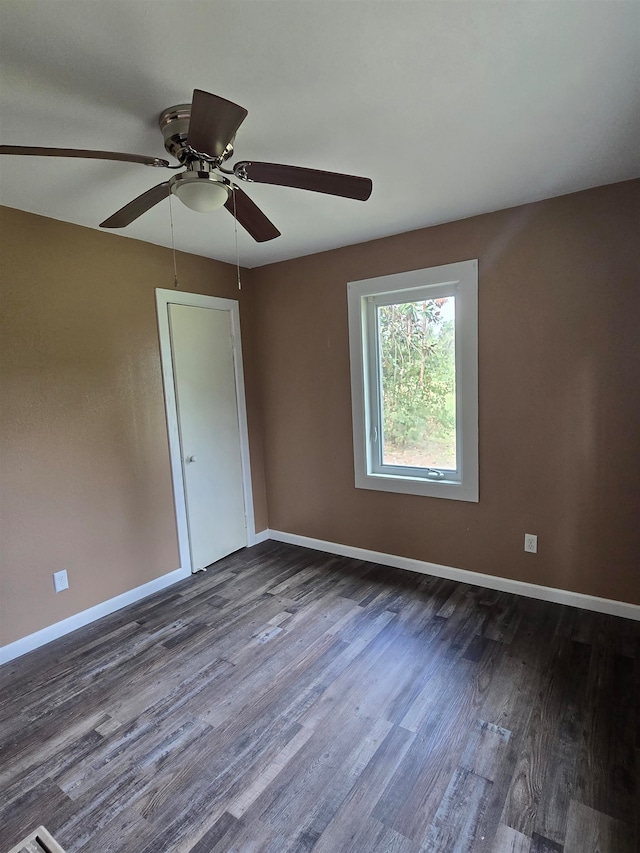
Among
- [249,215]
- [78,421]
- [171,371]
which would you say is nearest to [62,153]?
[249,215]

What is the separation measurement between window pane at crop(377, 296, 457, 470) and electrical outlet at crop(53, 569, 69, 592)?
2.26m

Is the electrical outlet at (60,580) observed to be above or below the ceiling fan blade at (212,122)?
below

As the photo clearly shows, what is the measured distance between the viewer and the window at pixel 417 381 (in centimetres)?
279

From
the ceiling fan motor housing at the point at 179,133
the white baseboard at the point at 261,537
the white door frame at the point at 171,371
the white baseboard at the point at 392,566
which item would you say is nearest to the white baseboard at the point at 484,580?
the white baseboard at the point at 392,566

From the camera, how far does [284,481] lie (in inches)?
150

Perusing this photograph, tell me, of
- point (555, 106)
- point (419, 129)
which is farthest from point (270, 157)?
point (555, 106)

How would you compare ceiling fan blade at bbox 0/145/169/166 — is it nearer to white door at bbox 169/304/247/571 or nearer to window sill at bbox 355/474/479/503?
white door at bbox 169/304/247/571

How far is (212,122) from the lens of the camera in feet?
3.95

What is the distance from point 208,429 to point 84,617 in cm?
150

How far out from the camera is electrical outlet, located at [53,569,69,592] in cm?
250

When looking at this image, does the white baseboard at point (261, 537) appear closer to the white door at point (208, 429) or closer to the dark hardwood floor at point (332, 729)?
the white door at point (208, 429)

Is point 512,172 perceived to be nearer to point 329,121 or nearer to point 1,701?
point 329,121

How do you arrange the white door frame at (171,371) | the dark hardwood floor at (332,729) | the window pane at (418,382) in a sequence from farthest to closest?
the white door frame at (171,371), the window pane at (418,382), the dark hardwood floor at (332,729)

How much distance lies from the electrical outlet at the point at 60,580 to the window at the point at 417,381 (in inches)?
80.7
